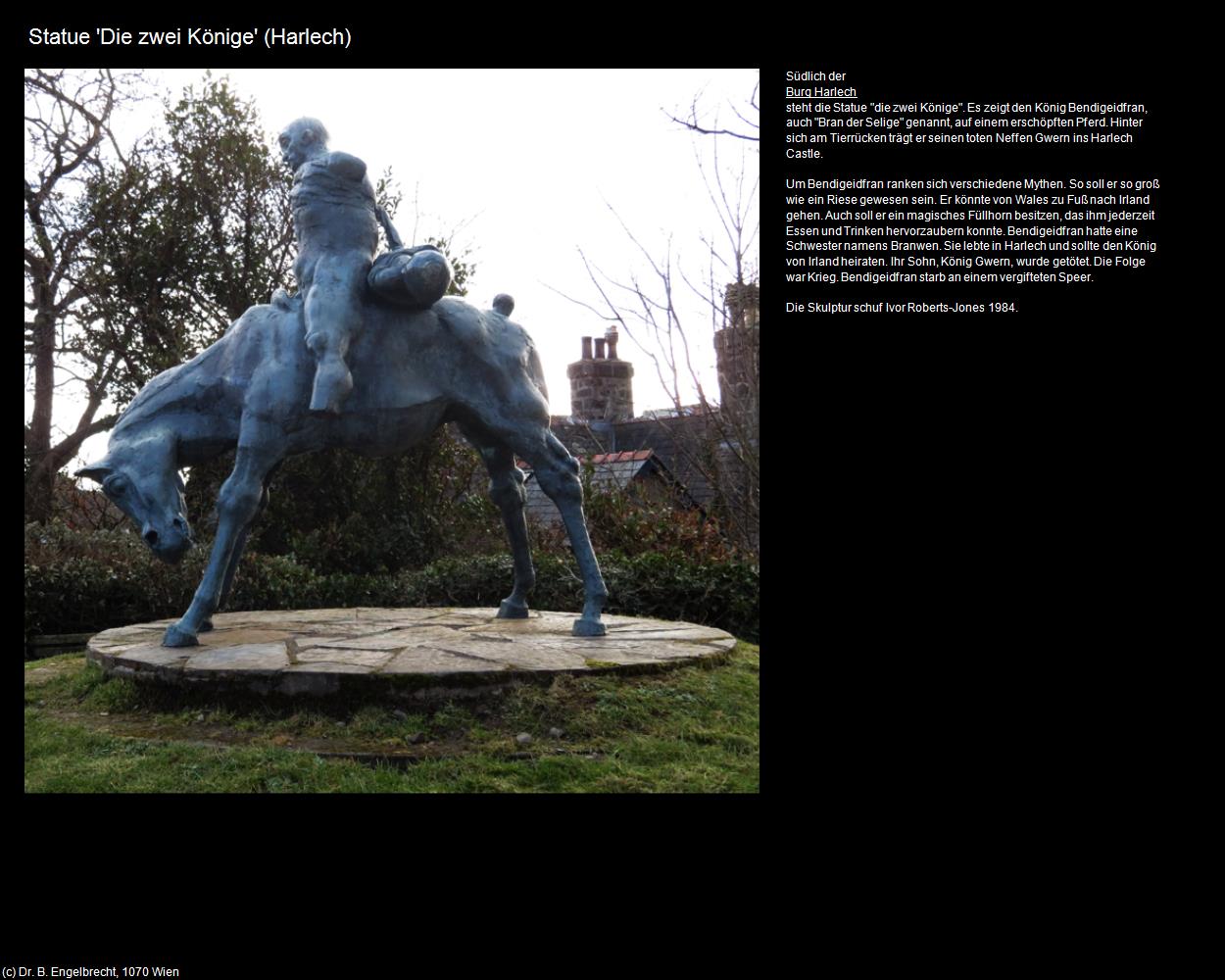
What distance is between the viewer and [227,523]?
17.4 ft

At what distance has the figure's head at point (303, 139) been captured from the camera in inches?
221

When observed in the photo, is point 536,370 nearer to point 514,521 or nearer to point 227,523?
point 514,521

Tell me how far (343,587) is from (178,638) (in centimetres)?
375

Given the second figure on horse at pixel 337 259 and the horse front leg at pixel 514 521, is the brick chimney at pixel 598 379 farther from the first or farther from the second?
the second figure on horse at pixel 337 259

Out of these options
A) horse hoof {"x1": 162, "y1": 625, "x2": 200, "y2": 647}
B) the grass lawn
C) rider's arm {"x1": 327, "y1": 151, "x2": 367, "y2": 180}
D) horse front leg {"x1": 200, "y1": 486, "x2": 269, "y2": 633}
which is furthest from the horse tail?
horse hoof {"x1": 162, "y1": 625, "x2": 200, "y2": 647}

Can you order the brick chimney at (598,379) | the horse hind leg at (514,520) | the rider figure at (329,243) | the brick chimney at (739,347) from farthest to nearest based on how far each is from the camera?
the brick chimney at (598,379) → the brick chimney at (739,347) → the horse hind leg at (514,520) → the rider figure at (329,243)


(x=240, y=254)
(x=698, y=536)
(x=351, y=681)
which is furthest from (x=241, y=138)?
(x=351, y=681)

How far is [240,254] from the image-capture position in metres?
11.8

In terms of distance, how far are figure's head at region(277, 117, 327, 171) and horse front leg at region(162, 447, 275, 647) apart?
177 centimetres

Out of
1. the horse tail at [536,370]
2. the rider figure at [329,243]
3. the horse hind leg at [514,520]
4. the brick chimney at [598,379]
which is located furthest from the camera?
the brick chimney at [598,379]

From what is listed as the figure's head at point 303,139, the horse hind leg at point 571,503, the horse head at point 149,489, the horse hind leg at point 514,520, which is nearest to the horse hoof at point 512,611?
the horse hind leg at point 514,520

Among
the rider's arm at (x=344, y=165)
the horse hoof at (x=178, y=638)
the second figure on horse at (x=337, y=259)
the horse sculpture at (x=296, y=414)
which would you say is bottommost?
the horse hoof at (x=178, y=638)

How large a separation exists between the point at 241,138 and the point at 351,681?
9697 mm

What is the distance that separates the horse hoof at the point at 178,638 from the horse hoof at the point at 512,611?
2.05 m
